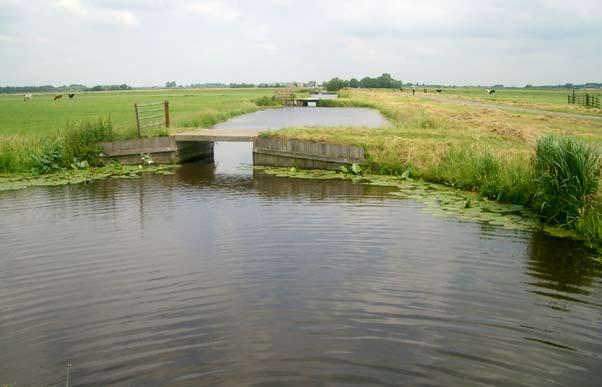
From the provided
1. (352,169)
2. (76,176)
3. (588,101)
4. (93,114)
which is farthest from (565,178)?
(93,114)

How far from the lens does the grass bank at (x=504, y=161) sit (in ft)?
36.4

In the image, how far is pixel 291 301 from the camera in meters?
7.51

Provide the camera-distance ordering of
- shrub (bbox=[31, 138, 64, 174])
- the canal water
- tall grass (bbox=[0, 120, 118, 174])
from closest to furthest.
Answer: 1. the canal water
2. shrub (bbox=[31, 138, 64, 174])
3. tall grass (bbox=[0, 120, 118, 174])

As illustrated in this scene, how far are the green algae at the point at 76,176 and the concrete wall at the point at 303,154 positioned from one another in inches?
151

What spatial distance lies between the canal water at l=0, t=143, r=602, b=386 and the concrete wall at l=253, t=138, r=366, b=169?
6.33 meters

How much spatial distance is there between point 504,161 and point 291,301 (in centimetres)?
969

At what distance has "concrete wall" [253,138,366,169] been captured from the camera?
19.2 meters

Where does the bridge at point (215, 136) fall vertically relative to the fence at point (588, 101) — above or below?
below

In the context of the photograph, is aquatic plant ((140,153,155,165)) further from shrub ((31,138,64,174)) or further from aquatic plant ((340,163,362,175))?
aquatic plant ((340,163,362,175))

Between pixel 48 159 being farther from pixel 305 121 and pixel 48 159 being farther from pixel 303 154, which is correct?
pixel 305 121

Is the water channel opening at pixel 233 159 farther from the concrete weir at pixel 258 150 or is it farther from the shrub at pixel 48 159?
the shrub at pixel 48 159

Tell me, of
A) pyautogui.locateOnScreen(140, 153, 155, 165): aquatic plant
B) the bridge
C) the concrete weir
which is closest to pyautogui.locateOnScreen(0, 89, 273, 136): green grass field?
the concrete weir

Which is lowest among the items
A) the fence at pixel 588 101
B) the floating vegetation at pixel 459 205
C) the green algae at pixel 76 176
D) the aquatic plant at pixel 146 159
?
the floating vegetation at pixel 459 205

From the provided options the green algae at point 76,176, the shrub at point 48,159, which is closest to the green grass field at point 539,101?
the green algae at point 76,176
